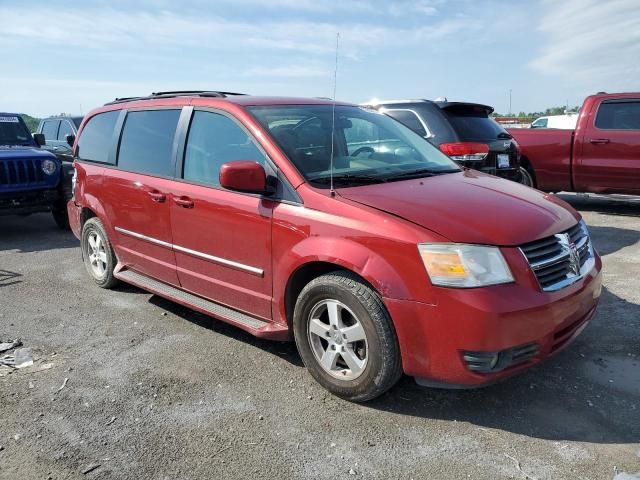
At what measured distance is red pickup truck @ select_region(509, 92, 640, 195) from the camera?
8.24m

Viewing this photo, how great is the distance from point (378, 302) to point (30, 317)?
3.33 meters

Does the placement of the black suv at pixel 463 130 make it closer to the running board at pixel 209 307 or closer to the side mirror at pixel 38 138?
the running board at pixel 209 307

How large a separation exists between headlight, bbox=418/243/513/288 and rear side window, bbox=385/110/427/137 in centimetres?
418

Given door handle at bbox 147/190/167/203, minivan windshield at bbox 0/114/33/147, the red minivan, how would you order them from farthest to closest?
minivan windshield at bbox 0/114/33/147
door handle at bbox 147/190/167/203
the red minivan

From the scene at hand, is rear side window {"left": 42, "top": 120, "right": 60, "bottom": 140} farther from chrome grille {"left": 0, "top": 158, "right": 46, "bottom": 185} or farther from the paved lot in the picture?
the paved lot

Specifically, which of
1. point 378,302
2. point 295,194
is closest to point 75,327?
point 295,194

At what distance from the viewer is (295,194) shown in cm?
334

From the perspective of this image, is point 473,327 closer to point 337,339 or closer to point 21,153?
point 337,339

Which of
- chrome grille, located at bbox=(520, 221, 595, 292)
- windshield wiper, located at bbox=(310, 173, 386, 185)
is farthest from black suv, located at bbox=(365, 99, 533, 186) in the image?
chrome grille, located at bbox=(520, 221, 595, 292)

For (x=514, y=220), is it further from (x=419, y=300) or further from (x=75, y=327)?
(x=75, y=327)

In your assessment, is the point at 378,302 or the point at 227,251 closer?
the point at 378,302

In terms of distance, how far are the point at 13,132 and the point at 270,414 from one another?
807cm

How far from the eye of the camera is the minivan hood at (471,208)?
2.88 metres

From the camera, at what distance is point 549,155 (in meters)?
8.88
